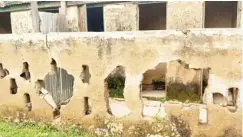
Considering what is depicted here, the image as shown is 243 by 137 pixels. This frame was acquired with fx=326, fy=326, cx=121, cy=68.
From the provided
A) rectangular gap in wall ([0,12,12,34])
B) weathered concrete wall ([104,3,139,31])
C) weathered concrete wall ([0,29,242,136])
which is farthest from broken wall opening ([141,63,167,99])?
rectangular gap in wall ([0,12,12,34])

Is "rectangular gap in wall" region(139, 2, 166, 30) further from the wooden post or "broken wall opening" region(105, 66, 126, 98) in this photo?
the wooden post

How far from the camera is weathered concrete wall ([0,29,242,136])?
208 inches

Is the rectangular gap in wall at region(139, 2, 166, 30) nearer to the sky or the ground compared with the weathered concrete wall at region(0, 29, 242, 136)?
nearer to the sky

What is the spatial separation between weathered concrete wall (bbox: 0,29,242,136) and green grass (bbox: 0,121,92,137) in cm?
27

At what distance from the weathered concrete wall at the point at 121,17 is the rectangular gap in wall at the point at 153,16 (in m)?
2.11

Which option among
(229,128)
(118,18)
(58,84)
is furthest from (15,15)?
(229,128)

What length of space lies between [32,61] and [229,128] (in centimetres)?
394

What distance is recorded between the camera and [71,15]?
10789mm

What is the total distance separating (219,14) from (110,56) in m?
6.65

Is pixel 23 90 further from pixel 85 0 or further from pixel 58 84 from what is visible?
pixel 85 0

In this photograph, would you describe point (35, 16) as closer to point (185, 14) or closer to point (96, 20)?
point (185, 14)

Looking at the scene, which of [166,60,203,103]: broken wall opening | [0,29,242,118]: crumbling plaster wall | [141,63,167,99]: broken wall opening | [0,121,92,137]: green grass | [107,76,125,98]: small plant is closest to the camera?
[0,29,242,118]: crumbling plaster wall

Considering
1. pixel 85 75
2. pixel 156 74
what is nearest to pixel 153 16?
pixel 156 74

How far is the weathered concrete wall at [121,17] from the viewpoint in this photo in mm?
10109
